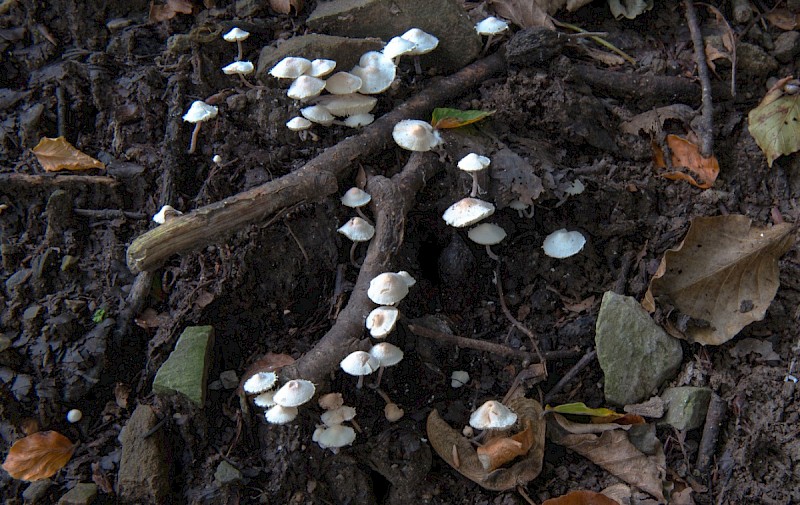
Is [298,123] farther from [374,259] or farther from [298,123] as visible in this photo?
[374,259]

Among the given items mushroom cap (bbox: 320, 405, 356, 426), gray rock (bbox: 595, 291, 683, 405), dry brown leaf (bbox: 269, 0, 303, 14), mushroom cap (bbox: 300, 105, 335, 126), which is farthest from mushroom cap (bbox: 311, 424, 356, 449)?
dry brown leaf (bbox: 269, 0, 303, 14)

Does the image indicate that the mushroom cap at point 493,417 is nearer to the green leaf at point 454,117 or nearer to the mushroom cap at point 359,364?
the mushroom cap at point 359,364

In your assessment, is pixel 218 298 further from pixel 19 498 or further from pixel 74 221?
pixel 19 498

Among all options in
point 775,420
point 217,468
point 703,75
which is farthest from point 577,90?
point 217,468

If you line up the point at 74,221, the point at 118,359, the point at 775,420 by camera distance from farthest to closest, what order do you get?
the point at 74,221, the point at 118,359, the point at 775,420

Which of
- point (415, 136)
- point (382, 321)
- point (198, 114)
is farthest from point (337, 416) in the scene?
point (198, 114)

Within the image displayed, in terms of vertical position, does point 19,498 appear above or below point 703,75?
below
